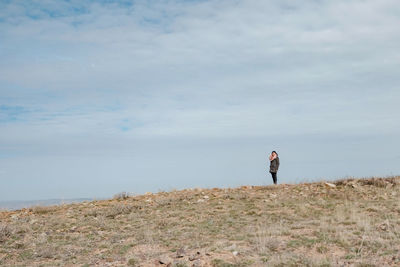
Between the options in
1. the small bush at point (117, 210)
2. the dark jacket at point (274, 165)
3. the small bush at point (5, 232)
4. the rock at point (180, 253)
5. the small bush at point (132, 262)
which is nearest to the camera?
the small bush at point (132, 262)

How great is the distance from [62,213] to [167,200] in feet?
14.4

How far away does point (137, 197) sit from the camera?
62.4 ft

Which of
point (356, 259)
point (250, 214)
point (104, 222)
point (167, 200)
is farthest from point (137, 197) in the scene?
point (356, 259)

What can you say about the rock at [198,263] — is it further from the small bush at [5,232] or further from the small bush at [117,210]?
the small bush at [117,210]

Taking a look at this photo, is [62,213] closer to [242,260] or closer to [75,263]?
[75,263]

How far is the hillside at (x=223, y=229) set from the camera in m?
9.40

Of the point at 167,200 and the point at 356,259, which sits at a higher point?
the point at 167,200

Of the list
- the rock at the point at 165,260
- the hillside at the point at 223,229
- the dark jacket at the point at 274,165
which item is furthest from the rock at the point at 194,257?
the dark jacket at the point at 274,165

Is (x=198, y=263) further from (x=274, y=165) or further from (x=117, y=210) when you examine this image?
(x=274, y=165)

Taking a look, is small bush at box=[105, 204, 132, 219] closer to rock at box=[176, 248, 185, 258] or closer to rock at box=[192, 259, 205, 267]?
rock at box=[176, 248, 185, 258]

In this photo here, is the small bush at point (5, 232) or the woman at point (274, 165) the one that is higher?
the woman at point (274, 165)

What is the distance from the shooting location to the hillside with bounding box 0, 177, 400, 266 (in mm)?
9398

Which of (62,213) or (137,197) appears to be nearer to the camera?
(62,213)

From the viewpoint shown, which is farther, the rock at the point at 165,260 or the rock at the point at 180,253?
the rock at the point at 180,253
